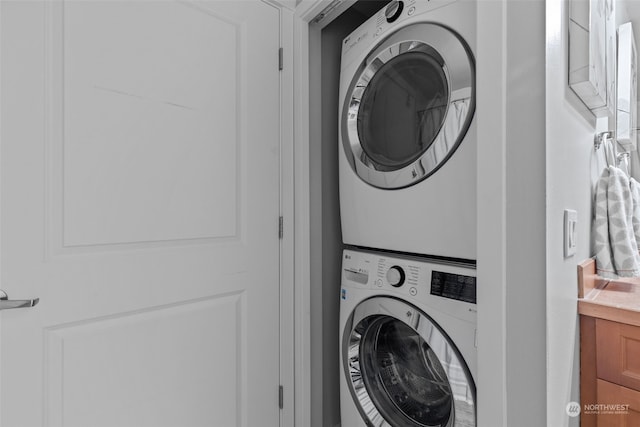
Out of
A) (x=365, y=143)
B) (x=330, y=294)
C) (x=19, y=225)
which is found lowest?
(x=330, y=294)

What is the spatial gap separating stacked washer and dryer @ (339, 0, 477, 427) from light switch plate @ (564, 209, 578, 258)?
0.68ft

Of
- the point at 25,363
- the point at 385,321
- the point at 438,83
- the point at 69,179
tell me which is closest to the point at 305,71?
the point at 438,83

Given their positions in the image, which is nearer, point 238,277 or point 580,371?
point 580,371

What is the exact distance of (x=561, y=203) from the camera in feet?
2.66

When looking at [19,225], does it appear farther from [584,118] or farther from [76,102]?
[584,118]

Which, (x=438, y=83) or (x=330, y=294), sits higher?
(x=438, y=83)

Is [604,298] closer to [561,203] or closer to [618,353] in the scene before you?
[618,353]

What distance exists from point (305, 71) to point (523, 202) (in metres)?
1.04

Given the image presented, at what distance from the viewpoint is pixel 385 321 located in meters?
1.27

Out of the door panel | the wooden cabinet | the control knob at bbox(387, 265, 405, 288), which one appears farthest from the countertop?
the door panel

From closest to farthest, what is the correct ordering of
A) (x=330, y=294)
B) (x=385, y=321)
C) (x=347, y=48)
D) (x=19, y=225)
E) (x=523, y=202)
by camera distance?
(x=523, y=202), (x=19, y=225), (x=385, y=321), (x=347, y=48), (x=330, y=294)

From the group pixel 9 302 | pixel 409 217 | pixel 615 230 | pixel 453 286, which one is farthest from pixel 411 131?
pixel 9 302

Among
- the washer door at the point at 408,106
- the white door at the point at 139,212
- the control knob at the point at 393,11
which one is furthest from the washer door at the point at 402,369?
the control knob at the point at 393,11

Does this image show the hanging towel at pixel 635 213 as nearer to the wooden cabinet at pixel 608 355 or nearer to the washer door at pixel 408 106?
the wooden cabinet at pixel 608 355
